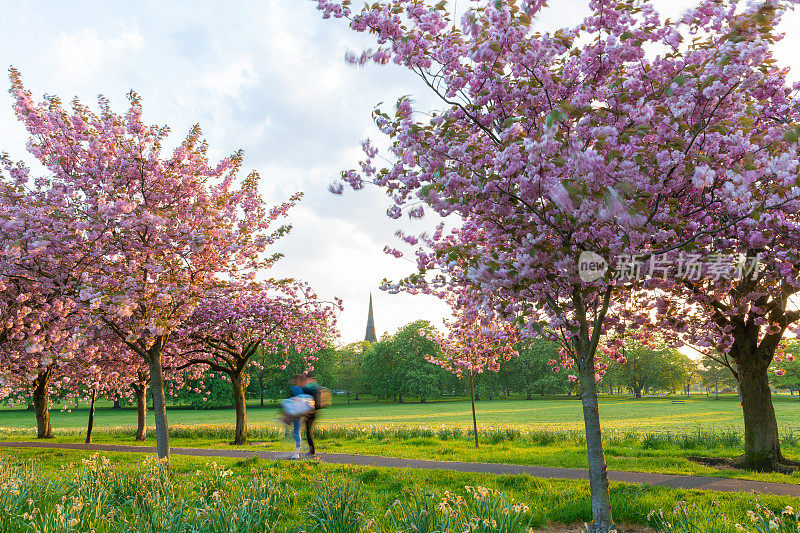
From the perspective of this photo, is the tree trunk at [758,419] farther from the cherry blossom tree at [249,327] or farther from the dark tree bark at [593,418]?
the cherry blossom tree at [249,327]

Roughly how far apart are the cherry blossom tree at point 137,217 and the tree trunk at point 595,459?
28.7 feet

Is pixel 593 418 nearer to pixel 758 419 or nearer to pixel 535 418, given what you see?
pixel 758 419

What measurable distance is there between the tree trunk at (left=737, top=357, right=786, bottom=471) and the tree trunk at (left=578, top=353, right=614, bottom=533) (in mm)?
8142

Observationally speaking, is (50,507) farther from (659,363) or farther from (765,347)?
(659,363)

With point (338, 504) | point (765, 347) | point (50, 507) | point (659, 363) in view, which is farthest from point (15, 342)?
point (659, 363)

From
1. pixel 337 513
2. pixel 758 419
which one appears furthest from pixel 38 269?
pixel 758 419

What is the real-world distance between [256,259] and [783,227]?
13.5 metres

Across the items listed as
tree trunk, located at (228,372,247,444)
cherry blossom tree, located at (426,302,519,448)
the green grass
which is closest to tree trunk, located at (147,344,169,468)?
the green grass

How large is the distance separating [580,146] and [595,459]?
4109 millimetres

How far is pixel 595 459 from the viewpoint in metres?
6.41

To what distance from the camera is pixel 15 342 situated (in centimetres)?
1554

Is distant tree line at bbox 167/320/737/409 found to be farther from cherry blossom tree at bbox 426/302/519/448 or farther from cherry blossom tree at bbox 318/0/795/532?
cherry blossom tree at bbox 318/0/795/532

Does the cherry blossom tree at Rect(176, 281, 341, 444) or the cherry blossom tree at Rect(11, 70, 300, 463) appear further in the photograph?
the cherry blossom tree at Rect(176, 281, 341, 444)

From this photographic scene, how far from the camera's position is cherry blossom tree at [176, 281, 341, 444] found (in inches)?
755
